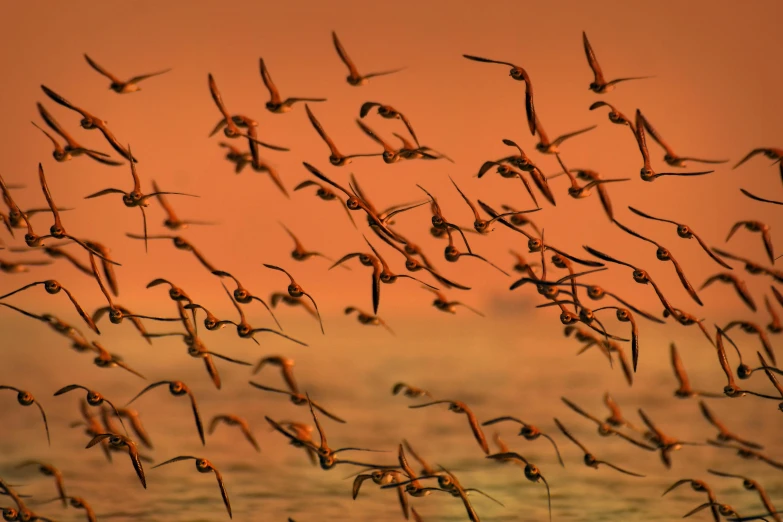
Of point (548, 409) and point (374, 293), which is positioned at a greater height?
point (548, 409)

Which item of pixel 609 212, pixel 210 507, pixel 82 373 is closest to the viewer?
pixel 609 212

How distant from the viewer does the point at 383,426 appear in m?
25.0

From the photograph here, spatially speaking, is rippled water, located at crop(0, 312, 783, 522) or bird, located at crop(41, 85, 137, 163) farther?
rippled water, located at crop(0, 312, 783, 522)

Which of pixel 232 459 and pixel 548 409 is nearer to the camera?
pixel 232 459

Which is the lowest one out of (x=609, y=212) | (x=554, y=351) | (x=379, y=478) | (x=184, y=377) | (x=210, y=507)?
(x=379, y=478)

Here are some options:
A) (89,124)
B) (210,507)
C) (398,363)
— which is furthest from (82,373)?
(89,124)

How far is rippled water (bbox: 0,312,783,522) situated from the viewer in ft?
59.8

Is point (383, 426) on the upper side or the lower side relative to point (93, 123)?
upper

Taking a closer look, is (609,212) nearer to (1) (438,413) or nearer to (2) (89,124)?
(2) (89,124)

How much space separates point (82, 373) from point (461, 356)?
453 inches

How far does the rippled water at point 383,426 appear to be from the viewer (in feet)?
59.8

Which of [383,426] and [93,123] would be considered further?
[383,426]

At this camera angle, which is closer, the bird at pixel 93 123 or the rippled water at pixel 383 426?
the bird at pixel 93 123

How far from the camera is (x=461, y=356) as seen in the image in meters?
40.2
